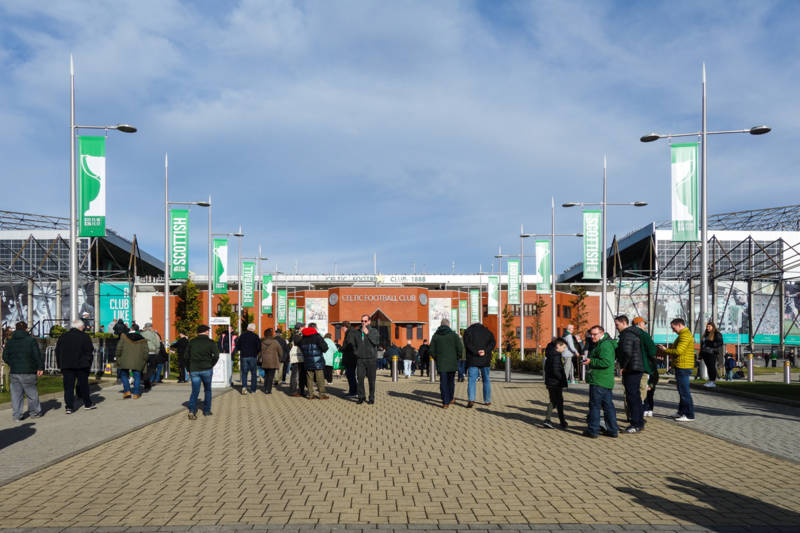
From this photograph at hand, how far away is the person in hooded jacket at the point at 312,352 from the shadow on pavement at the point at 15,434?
5585 mm

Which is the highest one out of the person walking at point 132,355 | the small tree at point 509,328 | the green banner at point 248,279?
the green banner at point 248,279

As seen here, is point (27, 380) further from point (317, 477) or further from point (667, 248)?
point (667, 248)

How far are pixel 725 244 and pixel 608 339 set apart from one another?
56873 millimetres

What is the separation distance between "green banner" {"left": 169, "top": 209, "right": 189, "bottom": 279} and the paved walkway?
18645mm

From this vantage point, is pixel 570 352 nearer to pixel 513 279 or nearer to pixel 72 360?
pixel 72 360

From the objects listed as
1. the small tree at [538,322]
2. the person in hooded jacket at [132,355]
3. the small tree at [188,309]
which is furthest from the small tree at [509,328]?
the person in hooded jacket at [132,355]

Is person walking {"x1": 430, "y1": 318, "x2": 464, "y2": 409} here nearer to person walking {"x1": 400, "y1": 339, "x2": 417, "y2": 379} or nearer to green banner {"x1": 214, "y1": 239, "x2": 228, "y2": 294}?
person walking {"x1": 400, "y1": 339, "x2": 417, "y2": 379}

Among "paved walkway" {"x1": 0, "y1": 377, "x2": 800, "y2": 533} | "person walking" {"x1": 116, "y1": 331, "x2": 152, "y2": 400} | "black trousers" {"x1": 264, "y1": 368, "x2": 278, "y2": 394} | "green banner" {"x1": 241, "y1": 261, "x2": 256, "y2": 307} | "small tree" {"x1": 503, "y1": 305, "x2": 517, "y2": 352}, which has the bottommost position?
"small tree" {"x1": 503, "y1": 305, "x2": 517, "y2": 352}

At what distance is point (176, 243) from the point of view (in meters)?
29.9

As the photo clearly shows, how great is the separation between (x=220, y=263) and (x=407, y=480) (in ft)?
106

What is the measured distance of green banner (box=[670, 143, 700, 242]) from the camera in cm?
1969

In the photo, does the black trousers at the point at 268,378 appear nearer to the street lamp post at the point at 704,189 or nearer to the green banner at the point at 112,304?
the street lamp post at the point at 704,189

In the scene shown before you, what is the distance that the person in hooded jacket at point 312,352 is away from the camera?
15406 millimetres

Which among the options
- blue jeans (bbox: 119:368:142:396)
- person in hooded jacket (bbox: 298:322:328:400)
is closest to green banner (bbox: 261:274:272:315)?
blue jeans (bbox: 119:368:142:396)
